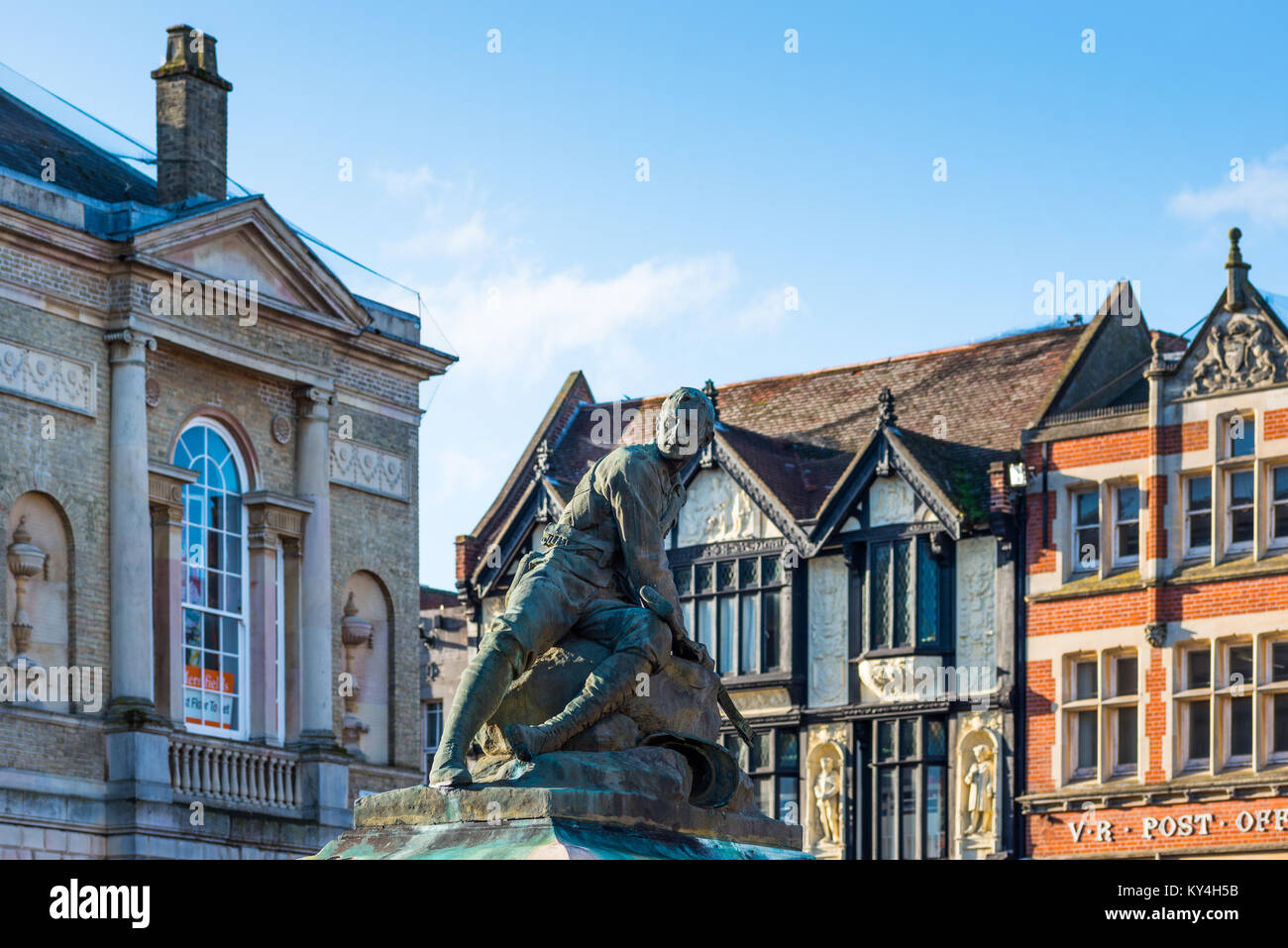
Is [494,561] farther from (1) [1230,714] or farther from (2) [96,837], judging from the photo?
(2) [96,837]

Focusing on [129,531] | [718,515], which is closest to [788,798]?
[718,515]

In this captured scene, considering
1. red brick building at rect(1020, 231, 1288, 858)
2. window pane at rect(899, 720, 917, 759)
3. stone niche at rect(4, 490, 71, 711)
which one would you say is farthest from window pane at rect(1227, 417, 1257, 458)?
stone niche at rect(4, 490, 71, 711)

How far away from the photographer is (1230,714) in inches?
1585

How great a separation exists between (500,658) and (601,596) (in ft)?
2.89

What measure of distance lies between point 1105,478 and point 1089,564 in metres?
1.51

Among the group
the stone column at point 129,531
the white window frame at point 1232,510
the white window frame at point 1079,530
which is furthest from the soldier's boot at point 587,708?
the white window frame at point 1079,530

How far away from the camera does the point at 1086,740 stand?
4209 centimetres

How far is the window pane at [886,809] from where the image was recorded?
43281mm

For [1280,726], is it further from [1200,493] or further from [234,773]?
[234,773]

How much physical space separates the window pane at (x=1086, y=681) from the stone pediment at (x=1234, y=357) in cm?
480

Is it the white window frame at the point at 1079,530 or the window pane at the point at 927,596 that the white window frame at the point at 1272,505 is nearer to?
the white window frame at the point at 1079,530

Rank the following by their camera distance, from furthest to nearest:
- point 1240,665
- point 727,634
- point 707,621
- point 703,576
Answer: point 703,576, point 707,621, point 727,634, point 1240,665
